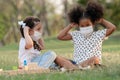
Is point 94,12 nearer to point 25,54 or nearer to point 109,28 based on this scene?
point 109,28

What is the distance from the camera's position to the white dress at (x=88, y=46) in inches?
342

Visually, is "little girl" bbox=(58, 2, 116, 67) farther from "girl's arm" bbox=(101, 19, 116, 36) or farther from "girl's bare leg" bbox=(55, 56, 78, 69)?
"girl's bare leg" bbox=(55, 56, 78, 69)

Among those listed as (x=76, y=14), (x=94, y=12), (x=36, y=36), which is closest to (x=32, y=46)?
(x=36, y=36)

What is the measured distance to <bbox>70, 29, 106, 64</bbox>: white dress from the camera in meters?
8.69

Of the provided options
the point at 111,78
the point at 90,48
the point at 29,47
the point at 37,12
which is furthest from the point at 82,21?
the point at 37,12

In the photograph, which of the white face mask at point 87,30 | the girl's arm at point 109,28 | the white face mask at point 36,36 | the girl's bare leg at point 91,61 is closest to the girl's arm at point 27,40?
the white face mask at point 36,36

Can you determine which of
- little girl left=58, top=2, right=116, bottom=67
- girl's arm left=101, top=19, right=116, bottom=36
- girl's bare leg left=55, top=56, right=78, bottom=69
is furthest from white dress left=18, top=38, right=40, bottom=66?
girl's arm left=101, top=19, right=116, bottom=36

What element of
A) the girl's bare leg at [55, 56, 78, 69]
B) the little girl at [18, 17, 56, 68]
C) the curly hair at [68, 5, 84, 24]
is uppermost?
the curly hair at [68, 5, 84, 24]

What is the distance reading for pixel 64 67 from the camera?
852cm

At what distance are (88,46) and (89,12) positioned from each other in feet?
2.13

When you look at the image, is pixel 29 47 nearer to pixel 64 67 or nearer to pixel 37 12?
pixel 64 67

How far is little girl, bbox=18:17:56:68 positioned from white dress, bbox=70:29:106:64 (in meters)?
0.53

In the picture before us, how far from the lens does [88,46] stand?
874 cm

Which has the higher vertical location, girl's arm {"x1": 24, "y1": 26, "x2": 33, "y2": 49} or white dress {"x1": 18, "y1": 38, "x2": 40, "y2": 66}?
girl's arm {"x1": 24, "y1": 26, "x2": 33, "y2": 49}
